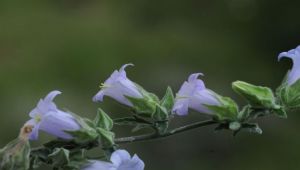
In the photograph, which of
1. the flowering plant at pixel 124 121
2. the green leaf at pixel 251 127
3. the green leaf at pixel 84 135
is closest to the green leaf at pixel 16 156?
the flowering plant at pixel 124 121

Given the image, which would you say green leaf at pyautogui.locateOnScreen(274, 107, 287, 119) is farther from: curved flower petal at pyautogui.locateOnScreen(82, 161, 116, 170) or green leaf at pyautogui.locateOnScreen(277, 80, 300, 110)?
curved flower petal at pyautogui.locateOnScreen(82, 161, 116, 170)

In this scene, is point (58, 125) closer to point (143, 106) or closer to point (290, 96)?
point (143, 106)

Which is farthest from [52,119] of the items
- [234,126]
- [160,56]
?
[160,56]

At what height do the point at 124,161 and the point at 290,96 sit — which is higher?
the point at 290,96

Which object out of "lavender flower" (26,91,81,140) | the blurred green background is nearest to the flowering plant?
"lavender flower" (26,91,81,140)

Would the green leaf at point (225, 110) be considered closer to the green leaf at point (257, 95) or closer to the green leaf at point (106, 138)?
the green leaf at point (257, 95)
